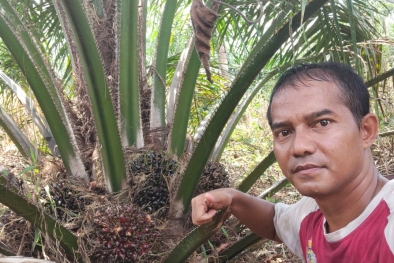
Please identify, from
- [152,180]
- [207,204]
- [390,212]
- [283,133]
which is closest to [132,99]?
[152,180]

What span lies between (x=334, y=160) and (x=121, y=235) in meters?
0.74

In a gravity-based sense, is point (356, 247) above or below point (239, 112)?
below

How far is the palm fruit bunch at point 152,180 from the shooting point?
165 centimetres

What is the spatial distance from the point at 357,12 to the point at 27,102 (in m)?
1.76

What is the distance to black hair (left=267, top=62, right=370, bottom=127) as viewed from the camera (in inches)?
43.8

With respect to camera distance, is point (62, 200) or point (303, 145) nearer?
point (303, 145)

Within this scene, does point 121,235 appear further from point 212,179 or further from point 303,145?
point 303,145

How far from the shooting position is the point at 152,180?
5.55 ft

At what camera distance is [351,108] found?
3.64ft

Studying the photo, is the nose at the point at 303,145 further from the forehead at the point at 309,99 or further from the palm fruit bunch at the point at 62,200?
the palm fruit bunch at the point at 62,200

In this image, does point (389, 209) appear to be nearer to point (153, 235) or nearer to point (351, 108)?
point (351, 108)

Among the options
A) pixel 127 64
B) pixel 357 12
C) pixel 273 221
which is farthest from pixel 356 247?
pixel 357 12

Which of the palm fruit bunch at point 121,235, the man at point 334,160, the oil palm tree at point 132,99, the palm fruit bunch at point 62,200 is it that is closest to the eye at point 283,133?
the man at point 334,160

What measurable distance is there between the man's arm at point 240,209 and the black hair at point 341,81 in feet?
1.13
